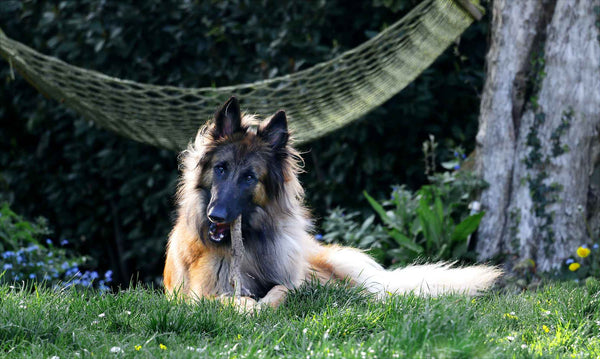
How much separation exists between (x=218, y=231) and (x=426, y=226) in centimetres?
199

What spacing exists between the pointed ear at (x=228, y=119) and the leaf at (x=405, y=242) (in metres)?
1.88

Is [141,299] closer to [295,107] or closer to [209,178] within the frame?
[209,178]

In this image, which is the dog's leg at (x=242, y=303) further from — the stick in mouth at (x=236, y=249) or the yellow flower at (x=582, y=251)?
the yellow flower at (x=582, y=251)

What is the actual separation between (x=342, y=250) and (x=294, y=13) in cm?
311


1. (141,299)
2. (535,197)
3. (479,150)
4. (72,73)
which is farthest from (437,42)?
(141,299)

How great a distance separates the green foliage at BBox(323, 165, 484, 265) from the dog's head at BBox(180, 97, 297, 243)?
1411mm

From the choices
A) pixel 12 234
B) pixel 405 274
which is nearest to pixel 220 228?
pixel 405 274

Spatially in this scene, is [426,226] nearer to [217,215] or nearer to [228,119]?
[228,119]

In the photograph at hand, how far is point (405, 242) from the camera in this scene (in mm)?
5516

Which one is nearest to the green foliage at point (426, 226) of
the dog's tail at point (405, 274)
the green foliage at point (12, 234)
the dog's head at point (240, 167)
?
the dog's tail at point (405, 274)

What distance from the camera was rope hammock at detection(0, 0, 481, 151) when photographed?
5.30 meters

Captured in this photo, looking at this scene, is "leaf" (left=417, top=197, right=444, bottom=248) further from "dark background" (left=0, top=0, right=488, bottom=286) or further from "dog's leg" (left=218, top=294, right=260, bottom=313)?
"dog's leg" (left=218, top=294, right=260, bottom=313)

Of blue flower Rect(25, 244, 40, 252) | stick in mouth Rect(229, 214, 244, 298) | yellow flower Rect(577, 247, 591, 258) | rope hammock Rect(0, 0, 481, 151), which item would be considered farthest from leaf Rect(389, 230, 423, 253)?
blue flower Rect(25, 244, 40, 252)

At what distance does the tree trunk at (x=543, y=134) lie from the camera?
5.18m
